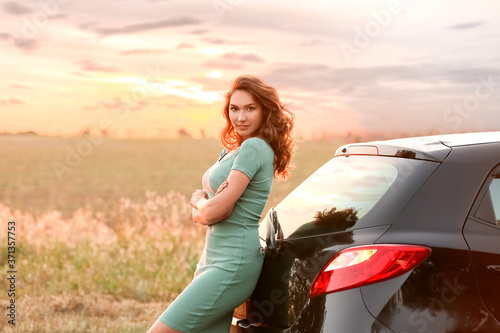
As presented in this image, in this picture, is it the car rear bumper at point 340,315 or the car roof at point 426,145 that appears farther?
the car roof at point 426,145

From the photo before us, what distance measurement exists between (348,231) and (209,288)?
0.78 m

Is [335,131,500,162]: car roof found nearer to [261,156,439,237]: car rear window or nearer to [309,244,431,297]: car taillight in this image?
[261,156,439,237]: car rear window

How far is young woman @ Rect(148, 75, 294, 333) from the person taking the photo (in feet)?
10.2

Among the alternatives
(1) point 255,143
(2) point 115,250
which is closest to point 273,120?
(1) point 255,143

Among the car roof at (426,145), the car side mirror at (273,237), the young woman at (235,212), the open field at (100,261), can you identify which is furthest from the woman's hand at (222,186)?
the car roof at (426,145)

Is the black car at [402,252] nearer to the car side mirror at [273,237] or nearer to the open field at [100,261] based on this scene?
the car side mirror at [273,237]

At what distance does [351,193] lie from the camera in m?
3.10

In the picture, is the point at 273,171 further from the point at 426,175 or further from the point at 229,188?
the point at 426,175

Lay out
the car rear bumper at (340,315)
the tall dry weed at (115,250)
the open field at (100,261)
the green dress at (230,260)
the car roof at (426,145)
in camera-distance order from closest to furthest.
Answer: the car rear bumper at (340,315) → the car roof at (426,145) → the green dress at (230,260) → the open field at (100,261) → the tall dry weed at (115,250)

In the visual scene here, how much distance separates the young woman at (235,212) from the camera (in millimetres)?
3121

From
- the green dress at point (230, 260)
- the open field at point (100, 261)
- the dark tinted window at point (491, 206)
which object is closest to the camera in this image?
the dark tinted window at point (491, 206)

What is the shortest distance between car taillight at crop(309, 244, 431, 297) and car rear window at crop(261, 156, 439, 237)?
153mm

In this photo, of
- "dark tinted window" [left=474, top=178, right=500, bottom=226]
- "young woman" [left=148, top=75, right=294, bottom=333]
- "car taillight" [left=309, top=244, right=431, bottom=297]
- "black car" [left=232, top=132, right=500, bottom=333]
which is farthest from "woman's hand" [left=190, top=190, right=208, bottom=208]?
"dark tinted window" [left=474, top=178, right=500, bottom=226]

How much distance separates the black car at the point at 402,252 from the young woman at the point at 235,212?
0.17m
